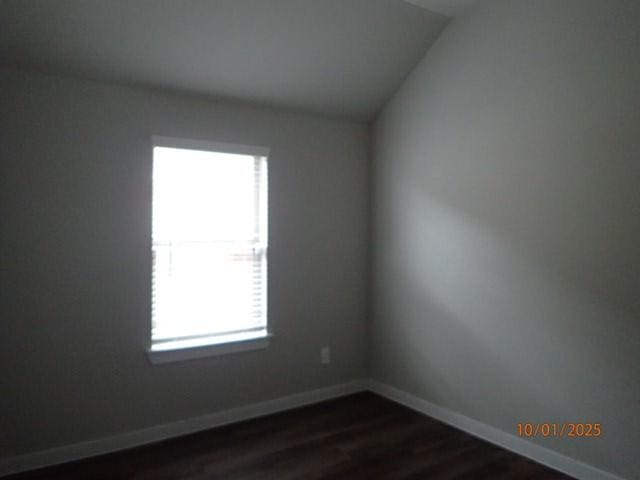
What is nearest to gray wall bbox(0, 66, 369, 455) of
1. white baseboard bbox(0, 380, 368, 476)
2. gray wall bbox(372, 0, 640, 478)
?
white baseboard bbox(0, 380, 368, 476)

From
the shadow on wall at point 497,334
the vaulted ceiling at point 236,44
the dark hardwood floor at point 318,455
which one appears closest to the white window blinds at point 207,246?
the vaulted ceiling at point 236,44

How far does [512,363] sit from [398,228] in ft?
4.37

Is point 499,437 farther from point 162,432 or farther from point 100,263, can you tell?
point 100,263

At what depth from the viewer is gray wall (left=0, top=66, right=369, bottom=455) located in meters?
2.64

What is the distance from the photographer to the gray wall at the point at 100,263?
2.64 meters

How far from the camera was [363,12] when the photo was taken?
2990 millimetres

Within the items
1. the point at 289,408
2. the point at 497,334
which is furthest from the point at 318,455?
the point at 497,334

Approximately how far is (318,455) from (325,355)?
1.02 metres

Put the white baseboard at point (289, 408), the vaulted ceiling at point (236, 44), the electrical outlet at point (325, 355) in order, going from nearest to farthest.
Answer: the vaulted ceiling at point (236, 44) → the white baseboard at point (289, 408) → the electrical outlet at point (325, 355)

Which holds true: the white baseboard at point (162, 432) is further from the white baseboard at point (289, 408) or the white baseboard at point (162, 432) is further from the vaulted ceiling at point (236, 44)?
the vaulted ceiling at point (236, 44)

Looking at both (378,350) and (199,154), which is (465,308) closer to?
(378,350)

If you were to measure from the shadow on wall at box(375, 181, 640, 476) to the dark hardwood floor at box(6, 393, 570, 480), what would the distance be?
0.86ft

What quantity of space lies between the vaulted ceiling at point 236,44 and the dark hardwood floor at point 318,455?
227 cm

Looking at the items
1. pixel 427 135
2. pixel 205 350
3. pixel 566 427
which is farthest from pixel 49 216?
pixel 566 427
